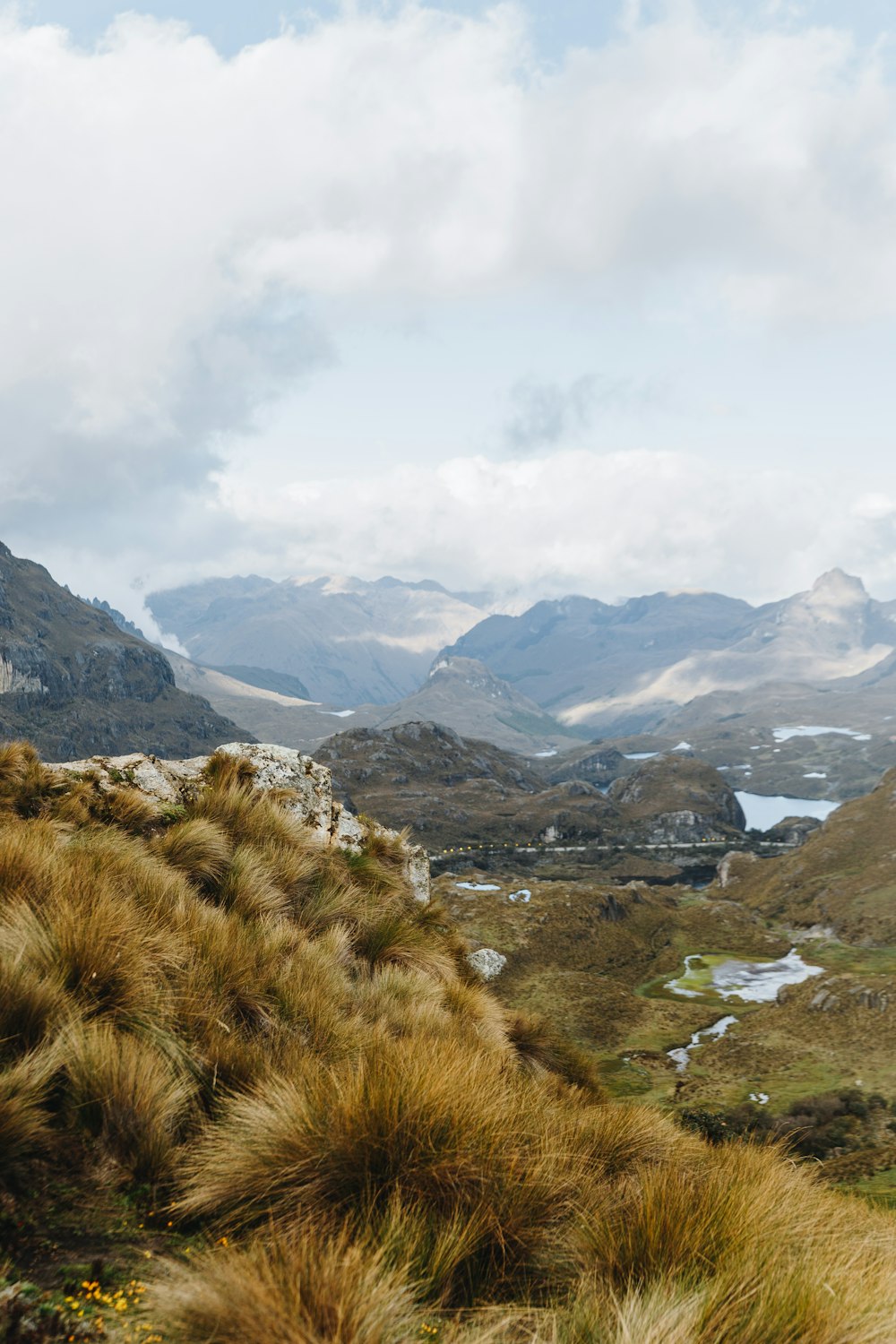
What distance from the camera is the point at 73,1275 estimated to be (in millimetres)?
3092

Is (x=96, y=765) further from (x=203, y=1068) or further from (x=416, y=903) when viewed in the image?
(x=203, y=1068)

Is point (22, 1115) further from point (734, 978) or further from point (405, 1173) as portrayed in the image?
point (734, 978)

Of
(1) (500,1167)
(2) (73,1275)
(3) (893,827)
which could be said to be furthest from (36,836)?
(3) (893,827)

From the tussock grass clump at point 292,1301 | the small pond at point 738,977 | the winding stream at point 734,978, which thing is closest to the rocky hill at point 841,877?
the winding stream at point 734,978

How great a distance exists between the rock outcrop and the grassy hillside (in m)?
6.46

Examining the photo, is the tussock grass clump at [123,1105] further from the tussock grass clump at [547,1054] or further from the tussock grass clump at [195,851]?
the tussock grass clump at [547,1054]

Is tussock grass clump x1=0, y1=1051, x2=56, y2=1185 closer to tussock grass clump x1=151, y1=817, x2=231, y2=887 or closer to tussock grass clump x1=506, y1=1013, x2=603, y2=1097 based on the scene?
tussock grass clump x1=151, y1=817, x2=231, y2=887

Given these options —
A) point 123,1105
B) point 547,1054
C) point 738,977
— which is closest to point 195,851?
point 123,1105

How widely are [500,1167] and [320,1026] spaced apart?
8.52 feet

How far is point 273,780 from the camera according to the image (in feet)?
53.4

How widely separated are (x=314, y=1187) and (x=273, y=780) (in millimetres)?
13118

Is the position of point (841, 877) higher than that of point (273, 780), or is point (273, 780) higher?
point (273, 780)

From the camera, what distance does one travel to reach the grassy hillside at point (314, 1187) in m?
2.78

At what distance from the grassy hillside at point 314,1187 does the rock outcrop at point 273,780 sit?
6.46 metres
